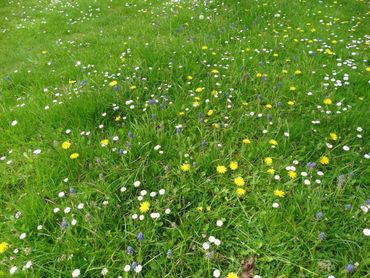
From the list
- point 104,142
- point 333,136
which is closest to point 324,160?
point 333,136

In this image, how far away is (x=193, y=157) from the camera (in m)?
3.77

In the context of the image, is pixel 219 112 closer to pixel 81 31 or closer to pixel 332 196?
pixel 332 196

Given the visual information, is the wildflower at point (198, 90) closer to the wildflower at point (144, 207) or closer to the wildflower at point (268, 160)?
the wildflower at point (268, 160)

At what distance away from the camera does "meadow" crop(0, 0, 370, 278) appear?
2840mm

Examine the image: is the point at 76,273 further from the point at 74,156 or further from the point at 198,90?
the point at 198,90

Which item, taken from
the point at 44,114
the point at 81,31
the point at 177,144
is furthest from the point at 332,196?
the point at 81,31

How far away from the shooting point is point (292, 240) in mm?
2852

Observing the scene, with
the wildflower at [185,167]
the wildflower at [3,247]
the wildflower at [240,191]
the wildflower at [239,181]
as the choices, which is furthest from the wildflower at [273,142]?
the wildflower at [3,247]

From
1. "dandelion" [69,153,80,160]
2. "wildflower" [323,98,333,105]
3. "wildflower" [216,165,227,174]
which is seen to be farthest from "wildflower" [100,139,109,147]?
"wildflower" [323,98,333,105]

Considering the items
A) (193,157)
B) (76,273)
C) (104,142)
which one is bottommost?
(76,273)

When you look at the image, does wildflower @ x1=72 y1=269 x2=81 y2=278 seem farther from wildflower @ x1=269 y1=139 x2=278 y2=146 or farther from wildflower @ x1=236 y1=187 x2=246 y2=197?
wildflower @ x1=269 y1=139 x2=278 y2=146

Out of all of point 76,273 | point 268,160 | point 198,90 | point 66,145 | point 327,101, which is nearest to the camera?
point 76,273

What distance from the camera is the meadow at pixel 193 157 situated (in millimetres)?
2840

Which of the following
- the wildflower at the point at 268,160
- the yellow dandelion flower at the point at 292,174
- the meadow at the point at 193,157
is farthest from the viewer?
the wildflower at the point at 268,160
